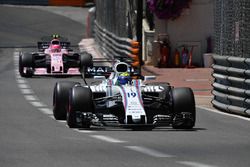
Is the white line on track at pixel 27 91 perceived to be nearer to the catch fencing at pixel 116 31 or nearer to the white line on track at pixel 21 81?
the white line on track at pixel 21 81

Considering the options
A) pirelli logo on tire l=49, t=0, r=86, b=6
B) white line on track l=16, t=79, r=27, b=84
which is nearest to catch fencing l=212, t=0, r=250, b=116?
white line on track l=16, t=79, r=27, b=84

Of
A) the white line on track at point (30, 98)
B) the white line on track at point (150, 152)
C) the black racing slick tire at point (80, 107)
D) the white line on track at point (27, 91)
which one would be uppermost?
the black racing slick tire at point (80, 107)

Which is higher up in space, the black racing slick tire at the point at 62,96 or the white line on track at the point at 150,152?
the black racing slick tire at the point at 62,96

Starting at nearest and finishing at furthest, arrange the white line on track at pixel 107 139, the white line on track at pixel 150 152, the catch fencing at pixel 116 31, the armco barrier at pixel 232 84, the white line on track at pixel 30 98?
1. the white line on track at pixel 150 152
2. the white line on track at pixel 107 139
3. the armco barrier at pixel 232 84
4. the white line on track at pixel 30 98
5. the catch fencing at pixel 116 31

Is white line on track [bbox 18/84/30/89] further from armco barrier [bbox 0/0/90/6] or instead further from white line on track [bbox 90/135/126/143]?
armco barrier [bbox 0/0/90/6]

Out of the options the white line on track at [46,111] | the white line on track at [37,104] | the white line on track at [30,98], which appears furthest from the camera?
the white line on track at [30,98]

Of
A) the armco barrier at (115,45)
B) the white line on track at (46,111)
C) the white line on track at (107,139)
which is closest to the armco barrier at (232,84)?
the white line on track at (46,111)

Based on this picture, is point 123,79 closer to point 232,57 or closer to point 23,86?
point 232,57

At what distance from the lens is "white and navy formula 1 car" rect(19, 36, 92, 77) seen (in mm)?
32531

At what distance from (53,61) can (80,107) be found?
52.2 ft

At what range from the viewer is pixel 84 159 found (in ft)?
39.2

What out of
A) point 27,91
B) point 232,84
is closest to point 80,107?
point 232,84

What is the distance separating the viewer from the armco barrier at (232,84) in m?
20.1

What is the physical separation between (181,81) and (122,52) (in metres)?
8.23
